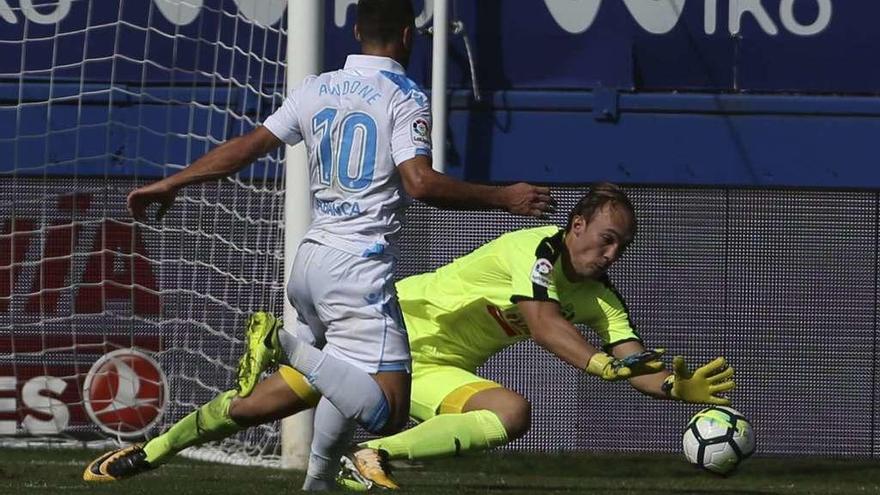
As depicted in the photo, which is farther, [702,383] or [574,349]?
[574,349]

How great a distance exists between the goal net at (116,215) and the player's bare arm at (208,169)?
3.73m

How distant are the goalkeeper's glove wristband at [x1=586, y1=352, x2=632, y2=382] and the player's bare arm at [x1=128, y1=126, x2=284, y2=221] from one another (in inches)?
55.0

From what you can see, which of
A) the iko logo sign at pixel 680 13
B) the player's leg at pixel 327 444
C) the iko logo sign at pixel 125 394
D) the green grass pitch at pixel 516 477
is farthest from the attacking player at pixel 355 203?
the iko logo sign at pixel 680 13

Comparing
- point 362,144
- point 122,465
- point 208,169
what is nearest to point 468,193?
point 362,144

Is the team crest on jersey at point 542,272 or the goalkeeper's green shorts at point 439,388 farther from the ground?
the team crest on jersey at point 542,272

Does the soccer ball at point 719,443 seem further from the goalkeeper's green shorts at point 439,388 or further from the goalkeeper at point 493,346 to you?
the goalkeeper's green shorts at point 439,388

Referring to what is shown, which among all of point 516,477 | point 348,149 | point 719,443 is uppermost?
point 348,149

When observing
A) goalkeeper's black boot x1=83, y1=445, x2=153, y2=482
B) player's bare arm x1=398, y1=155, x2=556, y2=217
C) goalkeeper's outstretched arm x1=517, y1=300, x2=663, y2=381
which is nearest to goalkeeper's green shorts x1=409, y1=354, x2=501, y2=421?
goalkeeper's outstretched arm x1=517, y1=300, x2=663, y2=381

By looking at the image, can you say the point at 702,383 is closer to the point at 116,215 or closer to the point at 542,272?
the point at 542,272

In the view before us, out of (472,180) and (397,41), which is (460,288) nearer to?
(397,41)

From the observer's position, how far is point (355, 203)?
5.14 m

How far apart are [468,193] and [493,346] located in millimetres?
1861

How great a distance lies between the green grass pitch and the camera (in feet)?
21.2

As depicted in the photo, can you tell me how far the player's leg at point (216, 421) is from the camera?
593 centimetres
